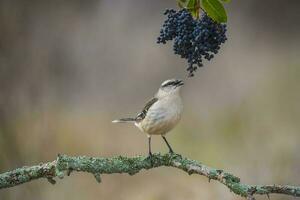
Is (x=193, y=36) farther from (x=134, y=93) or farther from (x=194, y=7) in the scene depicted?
(x=134, y=93)

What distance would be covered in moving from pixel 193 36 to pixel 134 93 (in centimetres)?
520

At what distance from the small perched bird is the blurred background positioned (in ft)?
5.28

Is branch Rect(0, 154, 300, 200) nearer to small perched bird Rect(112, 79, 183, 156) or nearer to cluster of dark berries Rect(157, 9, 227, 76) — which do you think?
cluster of dark berries Rect(157, 9, 227, 76)

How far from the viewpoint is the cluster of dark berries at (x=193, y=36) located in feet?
7.78

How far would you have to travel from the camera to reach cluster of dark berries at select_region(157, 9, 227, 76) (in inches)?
93.4

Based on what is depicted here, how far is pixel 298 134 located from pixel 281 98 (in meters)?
0.63

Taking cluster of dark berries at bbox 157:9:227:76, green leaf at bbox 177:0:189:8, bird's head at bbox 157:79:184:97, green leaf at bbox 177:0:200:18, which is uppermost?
bird's head at bbox 157:79:184:97

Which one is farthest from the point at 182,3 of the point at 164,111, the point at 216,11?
the point at 164,111

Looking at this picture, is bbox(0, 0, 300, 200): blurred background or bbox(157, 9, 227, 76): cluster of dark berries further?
bbox(0, 0, 300, 200): blurred background

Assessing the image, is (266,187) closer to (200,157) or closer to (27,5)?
(200,157)

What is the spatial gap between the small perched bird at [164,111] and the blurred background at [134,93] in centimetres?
161

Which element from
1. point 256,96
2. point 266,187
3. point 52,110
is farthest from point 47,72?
point 266,187

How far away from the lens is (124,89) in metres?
7.61

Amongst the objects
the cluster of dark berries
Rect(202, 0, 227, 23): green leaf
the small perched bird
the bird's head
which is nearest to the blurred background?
the small perched bird
